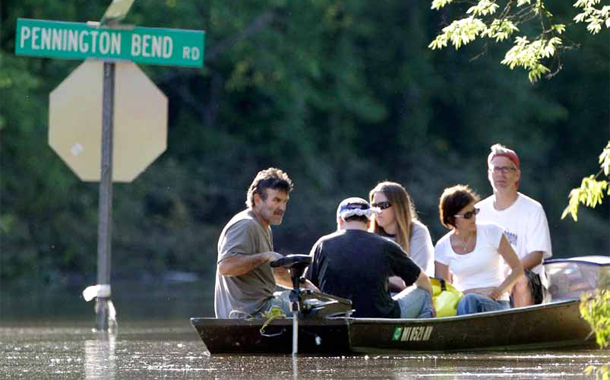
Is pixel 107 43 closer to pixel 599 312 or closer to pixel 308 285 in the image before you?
pixel 308 285

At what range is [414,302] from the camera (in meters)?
10.0

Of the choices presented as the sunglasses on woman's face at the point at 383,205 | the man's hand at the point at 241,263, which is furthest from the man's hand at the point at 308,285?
the sunglasses on woman's face at the point at 383,205

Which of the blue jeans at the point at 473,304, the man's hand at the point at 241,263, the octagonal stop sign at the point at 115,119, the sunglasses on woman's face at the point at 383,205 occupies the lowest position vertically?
the blue jeans at the point at 473,304

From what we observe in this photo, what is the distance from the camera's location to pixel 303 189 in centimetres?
3316

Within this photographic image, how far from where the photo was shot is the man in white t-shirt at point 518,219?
11.4m

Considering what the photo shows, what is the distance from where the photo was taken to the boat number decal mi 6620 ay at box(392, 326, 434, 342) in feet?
31.7

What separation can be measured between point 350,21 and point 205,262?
6910 millimetres

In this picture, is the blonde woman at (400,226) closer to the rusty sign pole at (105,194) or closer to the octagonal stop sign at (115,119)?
the octagonal stop sign at (115,119)

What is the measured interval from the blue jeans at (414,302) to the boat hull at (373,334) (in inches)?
8.6

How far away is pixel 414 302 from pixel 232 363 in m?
1.48

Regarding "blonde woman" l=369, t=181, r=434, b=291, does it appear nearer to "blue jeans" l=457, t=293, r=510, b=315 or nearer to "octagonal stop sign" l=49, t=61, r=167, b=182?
"blue jeans" l=457, t=293, r=510, b=315

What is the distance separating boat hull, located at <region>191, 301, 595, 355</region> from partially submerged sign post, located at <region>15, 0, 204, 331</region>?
2044 mm

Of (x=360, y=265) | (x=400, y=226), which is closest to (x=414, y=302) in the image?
(x=360, y=265)

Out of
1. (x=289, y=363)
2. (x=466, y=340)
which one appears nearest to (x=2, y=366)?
(x=289, y=363)
